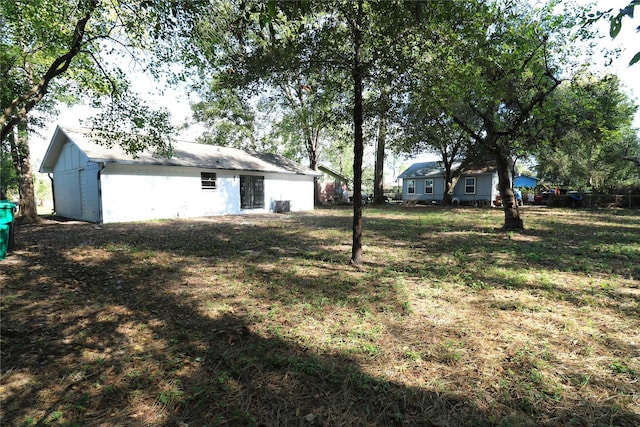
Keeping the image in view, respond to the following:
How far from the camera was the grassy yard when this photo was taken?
2.24 meters

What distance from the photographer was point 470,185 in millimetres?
28578

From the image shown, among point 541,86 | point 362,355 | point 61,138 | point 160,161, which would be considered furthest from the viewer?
point 61,138

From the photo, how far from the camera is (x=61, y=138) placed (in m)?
15.3

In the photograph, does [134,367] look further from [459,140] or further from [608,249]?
[459,140]

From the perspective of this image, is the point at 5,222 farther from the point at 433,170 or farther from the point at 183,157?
the point at 433,170

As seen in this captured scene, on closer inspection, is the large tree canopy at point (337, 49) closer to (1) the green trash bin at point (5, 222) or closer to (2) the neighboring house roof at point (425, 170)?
(1) the green trash bin at point (5, 222)

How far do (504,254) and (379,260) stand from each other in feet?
9.97

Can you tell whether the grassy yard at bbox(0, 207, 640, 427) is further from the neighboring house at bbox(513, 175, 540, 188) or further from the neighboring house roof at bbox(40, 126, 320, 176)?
the neighboring house at bbox(513, 175, 540, 188)

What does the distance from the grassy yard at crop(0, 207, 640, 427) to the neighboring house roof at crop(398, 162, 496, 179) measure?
22682 mm

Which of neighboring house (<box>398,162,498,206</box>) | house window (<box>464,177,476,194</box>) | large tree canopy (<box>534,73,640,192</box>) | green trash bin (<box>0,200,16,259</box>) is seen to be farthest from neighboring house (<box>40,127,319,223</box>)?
house window (<box>464,177,476,194</box>)

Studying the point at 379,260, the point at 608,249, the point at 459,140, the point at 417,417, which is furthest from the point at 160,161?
the point at 459,140

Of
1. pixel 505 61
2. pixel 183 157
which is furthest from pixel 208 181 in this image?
pixel 505 61

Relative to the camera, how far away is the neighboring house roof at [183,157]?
13203 millimetres

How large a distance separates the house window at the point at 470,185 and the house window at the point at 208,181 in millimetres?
23017
